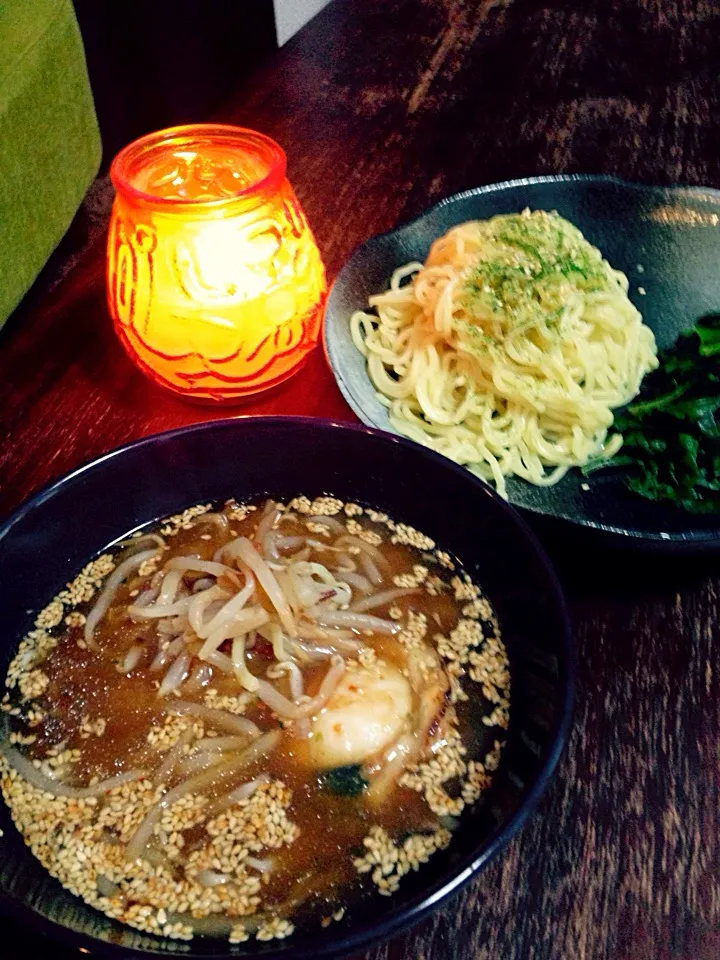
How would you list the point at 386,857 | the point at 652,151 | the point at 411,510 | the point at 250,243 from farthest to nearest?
the point at 652,151 < the point at 250,243 < the point at 411,510 < the point at 386,857

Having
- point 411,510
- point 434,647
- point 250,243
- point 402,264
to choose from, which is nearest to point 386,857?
point 434,647

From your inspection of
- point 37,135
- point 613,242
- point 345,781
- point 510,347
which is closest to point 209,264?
Answer: point 510,347

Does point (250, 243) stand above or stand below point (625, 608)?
above

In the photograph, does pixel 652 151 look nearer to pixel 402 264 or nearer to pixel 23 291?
pixel 402 264

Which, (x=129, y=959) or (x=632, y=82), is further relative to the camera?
(x=632, y=82)

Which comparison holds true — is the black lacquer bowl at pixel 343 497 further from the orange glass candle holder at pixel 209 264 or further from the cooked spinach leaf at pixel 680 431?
the cooked spinach leaf at pixel 680 431

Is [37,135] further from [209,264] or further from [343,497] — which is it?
[343,497]

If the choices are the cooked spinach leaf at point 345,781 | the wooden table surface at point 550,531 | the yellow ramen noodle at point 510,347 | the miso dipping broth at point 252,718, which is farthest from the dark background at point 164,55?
the cooked spinach leaf at point 345,781
